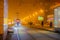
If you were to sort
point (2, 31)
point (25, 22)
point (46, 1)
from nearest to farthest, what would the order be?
point (2, 31) → point (46, 1) → point (25, 22)

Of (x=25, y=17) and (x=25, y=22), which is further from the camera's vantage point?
(x=25, y=22)

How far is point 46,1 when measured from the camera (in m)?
44.0

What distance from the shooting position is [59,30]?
26.5 metres

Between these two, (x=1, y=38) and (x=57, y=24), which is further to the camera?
(x=57, y=24)

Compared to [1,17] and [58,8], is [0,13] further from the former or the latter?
[58,8]

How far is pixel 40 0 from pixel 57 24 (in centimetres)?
1966

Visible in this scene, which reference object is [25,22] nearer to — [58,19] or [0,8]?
[58,19]

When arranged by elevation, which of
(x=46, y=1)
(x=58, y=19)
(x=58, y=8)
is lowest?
(x=58, y=19)

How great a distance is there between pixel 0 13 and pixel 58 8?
16.7 metres

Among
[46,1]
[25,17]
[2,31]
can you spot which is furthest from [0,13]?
[25,17]

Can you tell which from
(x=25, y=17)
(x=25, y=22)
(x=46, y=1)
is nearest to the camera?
(x=46, y=1)

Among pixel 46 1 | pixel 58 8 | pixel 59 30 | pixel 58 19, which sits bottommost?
pixel 59 30

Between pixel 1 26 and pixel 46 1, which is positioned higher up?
pixel 46 1

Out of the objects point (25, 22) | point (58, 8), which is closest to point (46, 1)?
point (58, 8)
